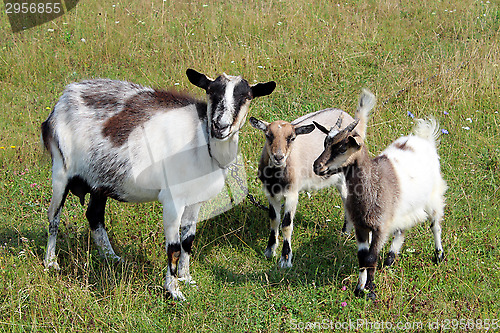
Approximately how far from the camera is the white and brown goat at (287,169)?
494 centimetres

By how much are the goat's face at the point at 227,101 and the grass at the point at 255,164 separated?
60.8 inches

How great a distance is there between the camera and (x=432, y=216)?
16.3ft

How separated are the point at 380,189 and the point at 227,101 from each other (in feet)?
5.04

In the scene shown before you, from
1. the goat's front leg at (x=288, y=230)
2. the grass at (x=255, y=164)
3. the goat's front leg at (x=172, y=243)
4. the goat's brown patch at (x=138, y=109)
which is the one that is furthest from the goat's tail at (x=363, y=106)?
the goat's front leg at (x=172, y=243)

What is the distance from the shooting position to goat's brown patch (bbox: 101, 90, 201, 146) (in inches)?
182

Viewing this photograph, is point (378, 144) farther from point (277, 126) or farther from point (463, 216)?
point (277, 126)

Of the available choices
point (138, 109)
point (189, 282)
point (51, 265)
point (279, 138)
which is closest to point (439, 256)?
point (279, 138)

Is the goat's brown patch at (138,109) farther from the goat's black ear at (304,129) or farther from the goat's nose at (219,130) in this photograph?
the goat's black ear at (304,129)

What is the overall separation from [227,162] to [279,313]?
135 cm

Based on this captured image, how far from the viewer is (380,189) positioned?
4.41 meters

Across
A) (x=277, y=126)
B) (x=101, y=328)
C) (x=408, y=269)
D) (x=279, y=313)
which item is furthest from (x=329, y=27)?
(x=101, y=328)

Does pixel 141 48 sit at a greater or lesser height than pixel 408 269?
greater

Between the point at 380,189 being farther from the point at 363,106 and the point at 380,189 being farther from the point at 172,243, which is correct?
the point at 172,243

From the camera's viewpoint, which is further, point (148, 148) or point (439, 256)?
point (439, 256)
